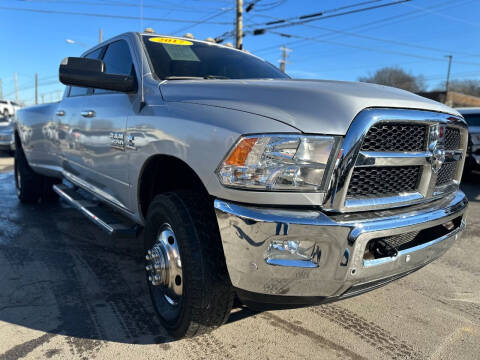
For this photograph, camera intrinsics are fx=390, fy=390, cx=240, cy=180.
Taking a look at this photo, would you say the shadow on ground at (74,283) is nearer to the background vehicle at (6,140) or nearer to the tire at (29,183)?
the tire at (29,183)

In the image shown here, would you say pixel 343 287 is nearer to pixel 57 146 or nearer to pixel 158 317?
pixel 158 317

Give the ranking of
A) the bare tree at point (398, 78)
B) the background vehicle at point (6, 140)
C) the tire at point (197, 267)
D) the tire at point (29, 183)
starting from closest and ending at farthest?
1. the tire at point (197, 267)
2. the tire at point (29, 183)
3. the background vehicle at point (6, 140)
4. the bare tree at point (398, 78)

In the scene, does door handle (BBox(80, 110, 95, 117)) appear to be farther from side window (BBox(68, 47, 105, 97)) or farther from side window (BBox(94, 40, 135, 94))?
side window (BBox(68, 47, 105, 97))

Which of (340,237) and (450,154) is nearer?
(340,237)

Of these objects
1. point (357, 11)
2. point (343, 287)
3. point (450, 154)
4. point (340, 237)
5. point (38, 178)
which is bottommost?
point (38, 178)

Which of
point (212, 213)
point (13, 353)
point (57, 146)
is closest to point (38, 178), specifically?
point (57, 146)

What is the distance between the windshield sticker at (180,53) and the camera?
3.04m

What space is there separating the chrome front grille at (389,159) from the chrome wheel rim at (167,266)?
A: 94 centimetres

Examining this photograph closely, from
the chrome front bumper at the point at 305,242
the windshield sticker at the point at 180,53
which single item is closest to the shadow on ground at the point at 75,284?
the chrome front bumper at the point at 305,242

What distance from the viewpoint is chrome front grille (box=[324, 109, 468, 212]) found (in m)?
1.74

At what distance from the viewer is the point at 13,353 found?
7.07ft

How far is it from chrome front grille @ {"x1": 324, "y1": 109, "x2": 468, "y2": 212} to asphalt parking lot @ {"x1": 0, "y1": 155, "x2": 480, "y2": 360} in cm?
91

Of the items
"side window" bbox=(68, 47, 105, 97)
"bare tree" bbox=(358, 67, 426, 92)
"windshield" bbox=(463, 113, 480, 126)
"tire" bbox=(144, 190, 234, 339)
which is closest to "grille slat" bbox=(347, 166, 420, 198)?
"tire" bbox=(144, 190, 234, 339)

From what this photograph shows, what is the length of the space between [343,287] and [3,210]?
5162 mm
